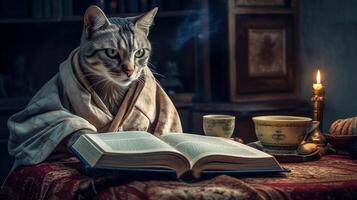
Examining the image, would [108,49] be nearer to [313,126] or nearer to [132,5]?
[313,126]

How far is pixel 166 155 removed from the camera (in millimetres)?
1038

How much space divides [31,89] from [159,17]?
0.72 metres

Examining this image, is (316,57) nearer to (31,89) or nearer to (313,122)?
(31,89)

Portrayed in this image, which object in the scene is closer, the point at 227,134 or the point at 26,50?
Answer: the point at 227,134

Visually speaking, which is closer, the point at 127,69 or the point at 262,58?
the point at 127,69

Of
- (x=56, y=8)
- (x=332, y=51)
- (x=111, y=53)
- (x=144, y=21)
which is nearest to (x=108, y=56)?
(x=111, y=53)

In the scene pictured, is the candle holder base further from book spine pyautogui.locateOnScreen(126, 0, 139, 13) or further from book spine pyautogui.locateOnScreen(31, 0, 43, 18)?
book spine pyautogui.locateOnScreen(31, 0, 43, 18)

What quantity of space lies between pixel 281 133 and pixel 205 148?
0.81ft

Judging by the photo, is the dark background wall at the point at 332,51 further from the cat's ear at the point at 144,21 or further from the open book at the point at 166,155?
the open book at the point at 166,155

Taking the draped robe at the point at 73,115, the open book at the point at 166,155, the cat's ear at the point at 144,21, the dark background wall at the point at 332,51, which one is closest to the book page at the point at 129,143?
the open book at the point at 166,155

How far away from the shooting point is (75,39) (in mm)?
2910

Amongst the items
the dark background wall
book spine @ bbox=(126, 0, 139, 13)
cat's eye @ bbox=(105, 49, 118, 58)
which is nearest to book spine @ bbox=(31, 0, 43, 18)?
book spine @ bbox=(126, 0, 139, 13)

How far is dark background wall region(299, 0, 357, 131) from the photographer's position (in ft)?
8.88

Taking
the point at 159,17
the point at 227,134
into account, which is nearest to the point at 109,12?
the point at 159,17
